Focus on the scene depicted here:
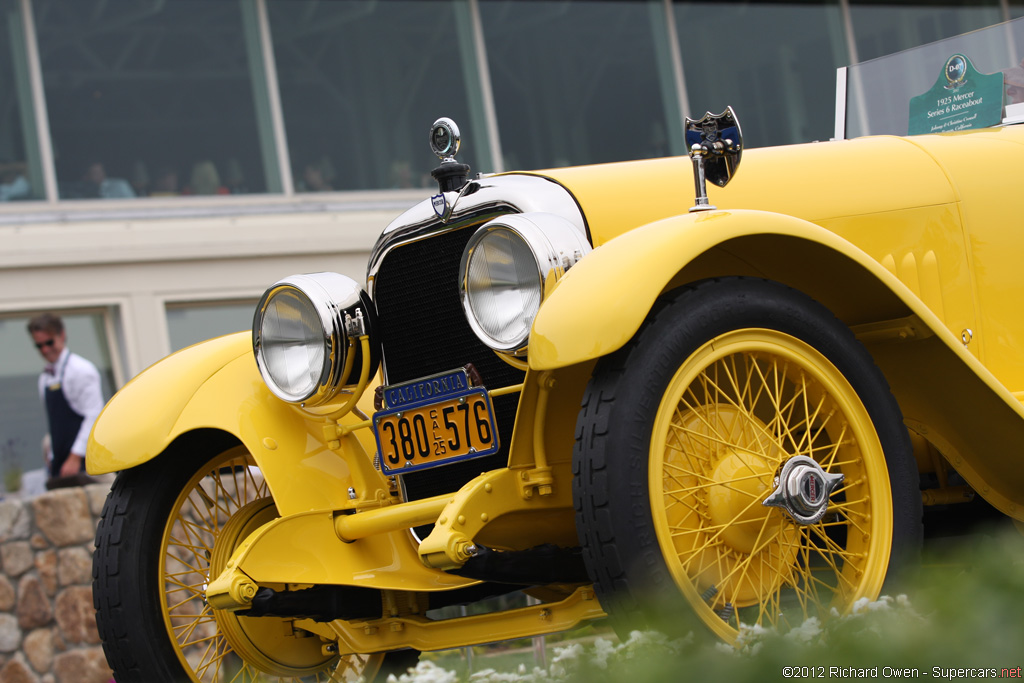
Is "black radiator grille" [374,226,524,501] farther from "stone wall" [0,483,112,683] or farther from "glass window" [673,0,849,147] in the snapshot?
"glass window" [673,0,849,147]

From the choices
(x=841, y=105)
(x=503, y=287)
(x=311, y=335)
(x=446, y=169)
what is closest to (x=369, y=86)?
(x=841, y=105)

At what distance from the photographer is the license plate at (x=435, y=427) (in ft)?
9.93

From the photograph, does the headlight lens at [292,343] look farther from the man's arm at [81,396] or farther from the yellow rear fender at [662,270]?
the man's arm at [81,396]

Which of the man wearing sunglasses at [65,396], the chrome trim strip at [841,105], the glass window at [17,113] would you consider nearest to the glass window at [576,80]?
the glass window at [17,113]

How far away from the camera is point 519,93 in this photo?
10648 mm

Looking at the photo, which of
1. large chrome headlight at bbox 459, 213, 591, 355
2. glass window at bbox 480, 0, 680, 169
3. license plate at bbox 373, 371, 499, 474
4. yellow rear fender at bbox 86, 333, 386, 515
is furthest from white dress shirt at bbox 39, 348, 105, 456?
large chrome headlight at bbox 459, 213, 591, 355

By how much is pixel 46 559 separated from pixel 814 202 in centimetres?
478

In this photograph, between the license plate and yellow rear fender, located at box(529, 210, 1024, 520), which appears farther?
the license plate

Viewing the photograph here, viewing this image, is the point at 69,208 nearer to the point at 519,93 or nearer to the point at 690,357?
the point at 519,93

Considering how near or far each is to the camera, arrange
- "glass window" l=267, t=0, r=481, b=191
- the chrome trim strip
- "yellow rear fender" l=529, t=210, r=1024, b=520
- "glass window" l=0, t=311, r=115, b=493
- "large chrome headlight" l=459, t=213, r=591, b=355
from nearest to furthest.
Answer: "yellow rear fender" l=529, t=210, r=1024, b=520 → "large chrome headlight" l=459, t=213, r=591, b=355 → the chrome trim strip → "glass window" l=0, t=311, r=115, b=493 → "glass window" l=267, t=0, r=481, b=191

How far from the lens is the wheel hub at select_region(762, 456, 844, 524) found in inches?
97.6

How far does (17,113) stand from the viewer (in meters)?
8.88

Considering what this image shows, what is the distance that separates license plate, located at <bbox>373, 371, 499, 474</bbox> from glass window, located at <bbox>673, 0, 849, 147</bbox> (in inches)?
338

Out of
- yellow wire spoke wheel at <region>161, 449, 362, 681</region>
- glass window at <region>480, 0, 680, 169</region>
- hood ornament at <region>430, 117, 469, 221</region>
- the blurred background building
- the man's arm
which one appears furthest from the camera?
glass window at <region>480, 0, 680, 169</region>
